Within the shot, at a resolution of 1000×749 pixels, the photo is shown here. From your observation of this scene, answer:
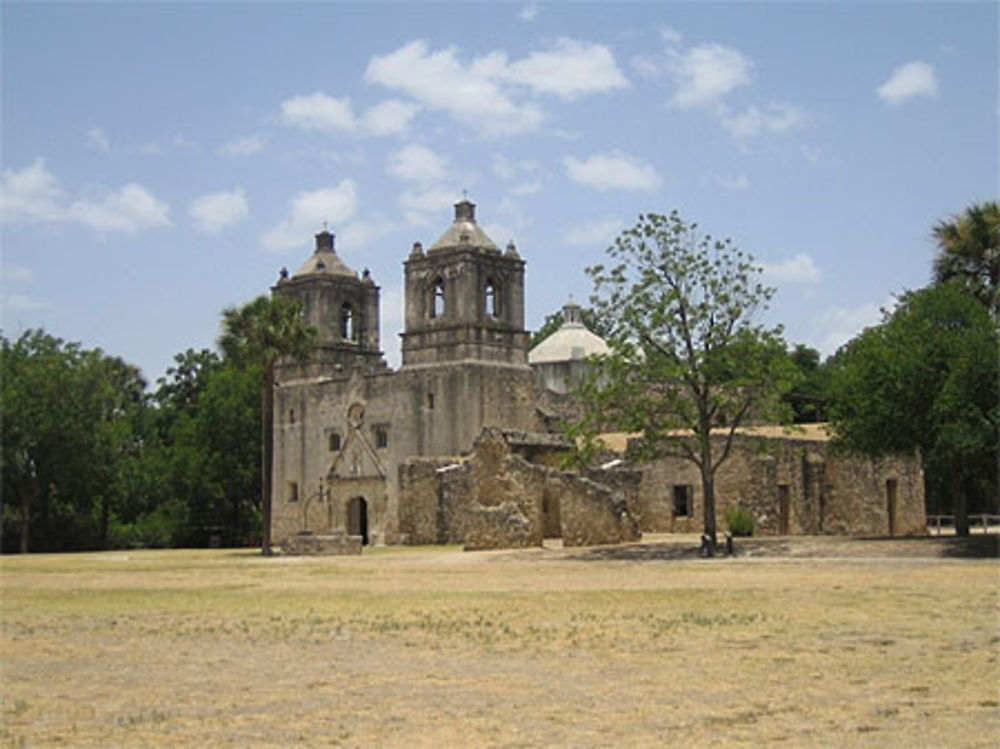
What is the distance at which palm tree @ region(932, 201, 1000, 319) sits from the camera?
31.2m

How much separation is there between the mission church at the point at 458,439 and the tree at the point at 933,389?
720 cm

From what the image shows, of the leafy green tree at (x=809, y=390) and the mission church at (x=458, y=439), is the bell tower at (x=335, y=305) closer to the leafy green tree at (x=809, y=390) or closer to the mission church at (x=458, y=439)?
the mission church at (x=458, y=439)

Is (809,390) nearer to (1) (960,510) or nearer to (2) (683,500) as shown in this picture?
(2) (683,500)

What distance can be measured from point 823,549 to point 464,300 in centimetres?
2351

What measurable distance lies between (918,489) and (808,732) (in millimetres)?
36900

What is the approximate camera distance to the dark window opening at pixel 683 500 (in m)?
41.2

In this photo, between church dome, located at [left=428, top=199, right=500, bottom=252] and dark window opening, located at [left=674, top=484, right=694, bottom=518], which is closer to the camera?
dark window opening, located at [left=674, top=484, right=694, bottom=518]

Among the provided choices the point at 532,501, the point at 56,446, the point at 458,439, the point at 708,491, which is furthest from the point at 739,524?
the point at 56,446

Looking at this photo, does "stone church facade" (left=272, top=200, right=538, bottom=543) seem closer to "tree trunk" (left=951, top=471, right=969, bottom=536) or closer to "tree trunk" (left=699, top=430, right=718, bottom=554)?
"tree trunk" (left=699, top=430, right=718, bottom=554)

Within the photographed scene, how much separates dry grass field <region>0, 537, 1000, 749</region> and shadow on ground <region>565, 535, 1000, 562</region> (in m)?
3.84

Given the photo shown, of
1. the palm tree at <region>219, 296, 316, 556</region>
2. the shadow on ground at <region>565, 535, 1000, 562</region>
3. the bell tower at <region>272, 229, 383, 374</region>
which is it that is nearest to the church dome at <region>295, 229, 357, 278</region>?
the bell tower at <region>272, 229, 383, 374</region>

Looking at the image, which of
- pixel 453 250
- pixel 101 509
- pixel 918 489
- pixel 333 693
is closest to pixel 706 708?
pixel 333 693

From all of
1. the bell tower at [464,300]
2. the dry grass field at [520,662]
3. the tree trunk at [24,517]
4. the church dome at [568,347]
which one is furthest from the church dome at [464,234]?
the dry grass field at [520,662]

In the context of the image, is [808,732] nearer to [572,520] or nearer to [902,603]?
[902,603]
